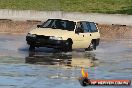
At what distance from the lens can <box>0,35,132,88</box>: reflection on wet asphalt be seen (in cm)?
1628

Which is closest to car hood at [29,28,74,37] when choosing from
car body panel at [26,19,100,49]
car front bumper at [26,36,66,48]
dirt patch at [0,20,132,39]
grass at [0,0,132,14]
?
car body panel at [26,19,100,49]

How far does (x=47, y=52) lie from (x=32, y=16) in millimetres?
19988

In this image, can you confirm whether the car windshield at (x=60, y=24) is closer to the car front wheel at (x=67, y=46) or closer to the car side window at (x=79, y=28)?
the car side window at (x=79, y=28)

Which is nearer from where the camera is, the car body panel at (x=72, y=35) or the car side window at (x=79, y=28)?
the car body panel at (x=72, y=35)

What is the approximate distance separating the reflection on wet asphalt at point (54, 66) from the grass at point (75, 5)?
28.8 m

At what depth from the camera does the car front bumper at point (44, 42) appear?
26219 mm

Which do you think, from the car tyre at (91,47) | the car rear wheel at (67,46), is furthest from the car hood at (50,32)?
the car tyre at (91,47)

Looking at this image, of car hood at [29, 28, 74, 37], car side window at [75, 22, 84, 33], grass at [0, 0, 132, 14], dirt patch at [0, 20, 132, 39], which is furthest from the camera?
grass at [0, 0, 132, 14]

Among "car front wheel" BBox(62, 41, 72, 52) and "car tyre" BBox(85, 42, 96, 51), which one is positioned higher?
"car front wheel" BBox(62, 41, 72, 52)

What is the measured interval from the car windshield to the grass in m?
28.4

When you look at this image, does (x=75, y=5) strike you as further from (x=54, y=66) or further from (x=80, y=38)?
(x=54, y=66)

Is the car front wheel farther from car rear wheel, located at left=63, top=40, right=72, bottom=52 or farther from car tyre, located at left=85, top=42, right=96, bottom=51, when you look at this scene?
car tyre, located at left=85, top=42, right=96, bottom=51

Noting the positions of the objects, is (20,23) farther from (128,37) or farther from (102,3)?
(102,3)

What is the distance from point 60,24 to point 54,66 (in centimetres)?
781
